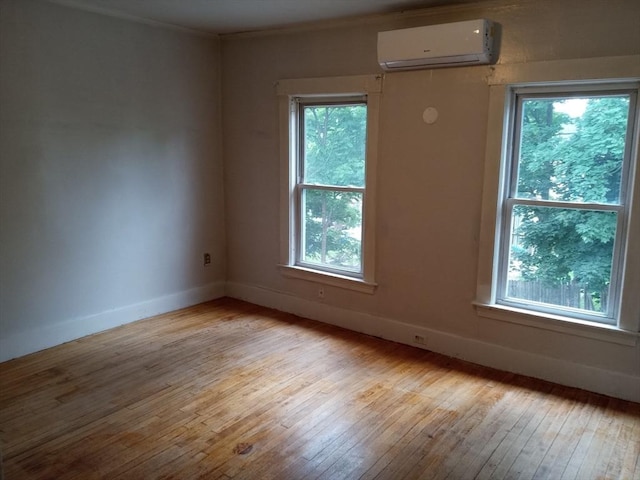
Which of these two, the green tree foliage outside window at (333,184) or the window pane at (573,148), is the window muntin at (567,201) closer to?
the window pane at (573,148)

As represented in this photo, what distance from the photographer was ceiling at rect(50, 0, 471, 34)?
11.6 ft

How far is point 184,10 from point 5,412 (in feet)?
9.68

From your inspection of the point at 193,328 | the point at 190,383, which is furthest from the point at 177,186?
the point at 190,383

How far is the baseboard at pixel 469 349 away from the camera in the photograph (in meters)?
3.21

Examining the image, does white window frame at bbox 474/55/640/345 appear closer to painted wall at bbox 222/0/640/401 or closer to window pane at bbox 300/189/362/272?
painted wall at bbox 222/0/640/401

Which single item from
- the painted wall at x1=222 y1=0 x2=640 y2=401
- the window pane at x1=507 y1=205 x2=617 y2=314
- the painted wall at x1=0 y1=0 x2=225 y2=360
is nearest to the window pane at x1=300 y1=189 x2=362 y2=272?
the painted wall at x1=222 y1=0 x2=640 y2=401

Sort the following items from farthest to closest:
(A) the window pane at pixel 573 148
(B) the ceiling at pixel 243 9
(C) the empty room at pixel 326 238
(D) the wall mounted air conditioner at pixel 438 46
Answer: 1. (B) the ceiling at pixel 243 9
2. (D) the wall mounted air conditioner at pixel 438 46
3. (A) the window pane at pixel 573 148
4. (C) the empty room at pixel 326 238

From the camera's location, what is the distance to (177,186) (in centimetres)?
466

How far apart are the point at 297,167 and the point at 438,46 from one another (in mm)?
1674

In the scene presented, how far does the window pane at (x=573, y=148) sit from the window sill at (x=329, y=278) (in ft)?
4.58

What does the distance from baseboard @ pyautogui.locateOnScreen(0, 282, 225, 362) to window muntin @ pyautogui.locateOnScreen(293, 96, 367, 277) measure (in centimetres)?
106

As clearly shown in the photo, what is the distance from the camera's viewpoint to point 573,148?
3.24 metres

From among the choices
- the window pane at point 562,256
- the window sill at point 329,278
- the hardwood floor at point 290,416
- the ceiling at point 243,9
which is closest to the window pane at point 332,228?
the window sill at point 329,278

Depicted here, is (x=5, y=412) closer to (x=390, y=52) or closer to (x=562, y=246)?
(x=390, y=52)
